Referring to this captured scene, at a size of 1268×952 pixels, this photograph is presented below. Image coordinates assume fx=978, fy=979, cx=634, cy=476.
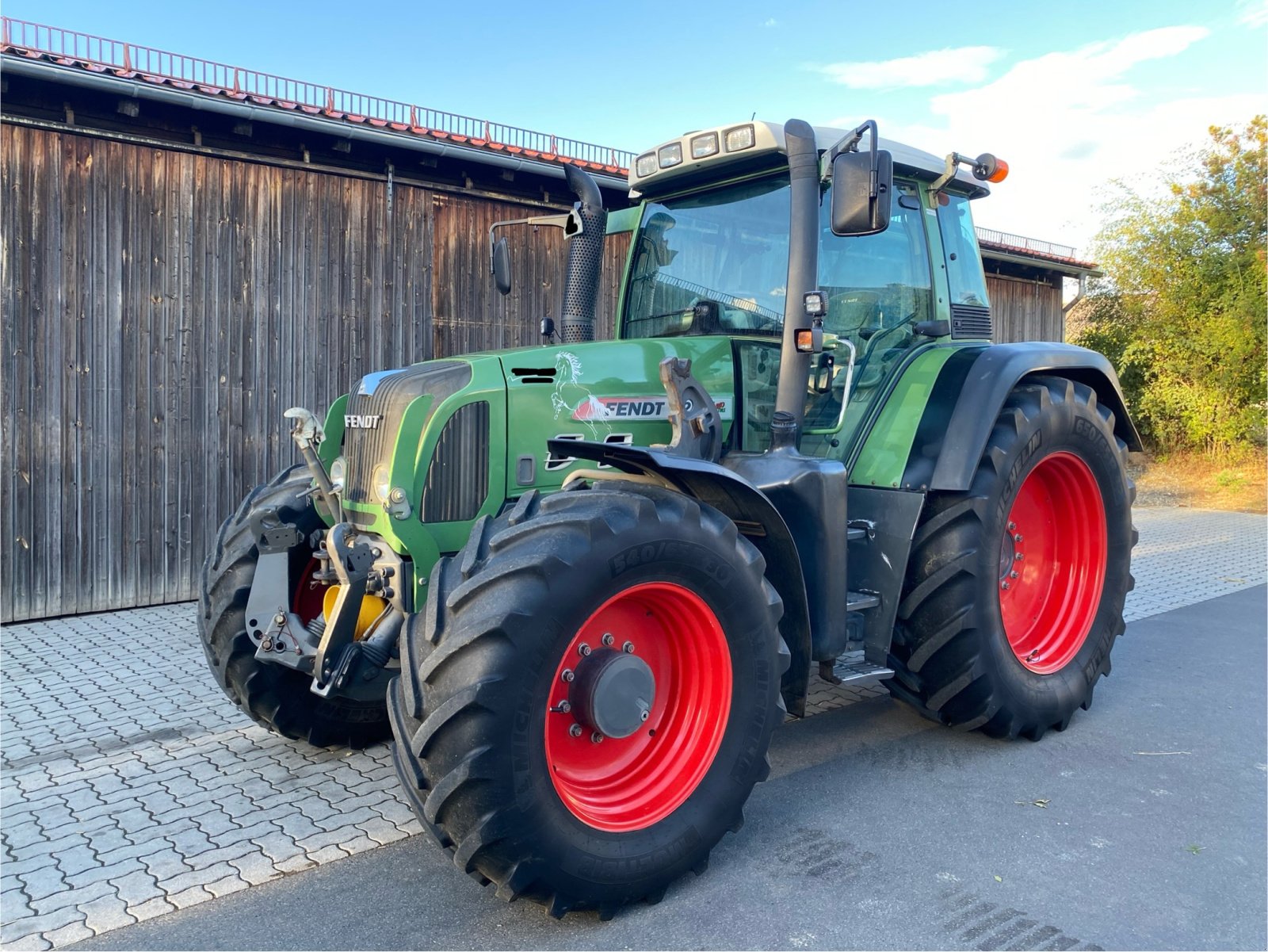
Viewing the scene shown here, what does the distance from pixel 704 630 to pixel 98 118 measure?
5.83 meters

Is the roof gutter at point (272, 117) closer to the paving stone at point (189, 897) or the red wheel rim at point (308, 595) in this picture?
the red wheel rim at point (308, 595)

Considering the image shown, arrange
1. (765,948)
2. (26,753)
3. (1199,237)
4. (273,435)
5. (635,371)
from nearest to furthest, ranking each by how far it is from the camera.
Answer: (765,948)
(635,371)
(26,753)
(273,435)
(1199,237)

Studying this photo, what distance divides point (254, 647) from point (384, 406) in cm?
108

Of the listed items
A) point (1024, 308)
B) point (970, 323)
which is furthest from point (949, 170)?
point (1024, 308)

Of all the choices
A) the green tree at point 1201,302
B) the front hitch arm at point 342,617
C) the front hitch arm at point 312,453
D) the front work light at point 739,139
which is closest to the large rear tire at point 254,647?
the front hitch arm at point 312,453

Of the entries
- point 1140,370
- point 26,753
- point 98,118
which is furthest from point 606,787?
point 1140,370

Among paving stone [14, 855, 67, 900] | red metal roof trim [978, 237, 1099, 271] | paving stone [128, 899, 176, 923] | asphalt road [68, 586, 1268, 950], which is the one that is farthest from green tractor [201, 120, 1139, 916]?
red metal roof trim [978, 237, 1099, 271]

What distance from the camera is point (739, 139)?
3.99 m

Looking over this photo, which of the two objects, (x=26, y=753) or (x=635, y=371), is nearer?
(x=635, y=371)

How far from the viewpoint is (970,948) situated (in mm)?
2635

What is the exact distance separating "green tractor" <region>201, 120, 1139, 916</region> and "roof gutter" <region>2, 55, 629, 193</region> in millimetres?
1836

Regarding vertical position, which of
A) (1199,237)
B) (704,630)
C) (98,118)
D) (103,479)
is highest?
(1199,237)

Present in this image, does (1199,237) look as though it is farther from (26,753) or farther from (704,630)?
(26,753)

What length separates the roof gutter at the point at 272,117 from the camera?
19.4ft
